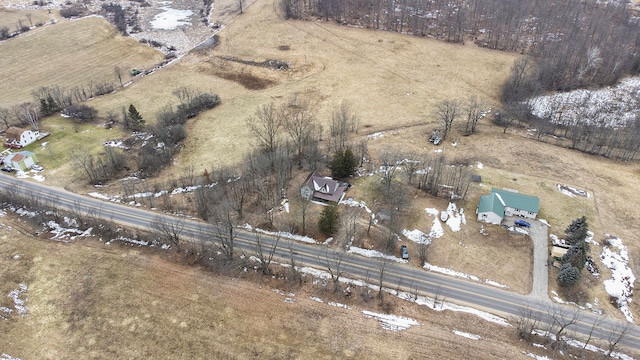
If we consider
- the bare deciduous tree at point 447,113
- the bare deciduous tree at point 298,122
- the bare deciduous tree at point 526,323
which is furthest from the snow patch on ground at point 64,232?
the bare deciduous tree at point 447,113

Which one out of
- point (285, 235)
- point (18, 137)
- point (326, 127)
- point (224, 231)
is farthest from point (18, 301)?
point (326, 127)

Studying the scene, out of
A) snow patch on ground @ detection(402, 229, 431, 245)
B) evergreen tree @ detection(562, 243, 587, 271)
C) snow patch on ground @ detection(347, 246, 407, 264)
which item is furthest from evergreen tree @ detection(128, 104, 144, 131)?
evergreen tree @ detection(562, 243, 587, 271)

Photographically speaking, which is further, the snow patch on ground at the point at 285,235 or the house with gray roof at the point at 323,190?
the house with gray roof at the point at 323,190

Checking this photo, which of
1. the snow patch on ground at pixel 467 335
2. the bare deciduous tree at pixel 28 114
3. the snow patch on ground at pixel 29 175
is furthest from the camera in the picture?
the bare deciduous tree at pixel 28 114

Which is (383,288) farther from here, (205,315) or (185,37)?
(185,37)

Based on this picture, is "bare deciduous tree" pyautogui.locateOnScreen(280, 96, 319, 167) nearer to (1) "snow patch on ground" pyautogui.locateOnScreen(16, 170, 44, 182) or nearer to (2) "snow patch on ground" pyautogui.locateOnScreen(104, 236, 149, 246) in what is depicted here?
(2) "snow patch on ground" pyautogui.locateOnScreen(104, 236, 149, 246)

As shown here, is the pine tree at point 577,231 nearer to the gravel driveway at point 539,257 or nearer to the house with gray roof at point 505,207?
the gravel driveway at point 539,257

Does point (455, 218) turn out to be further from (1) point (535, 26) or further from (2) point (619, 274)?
(1) point (535, 26)
